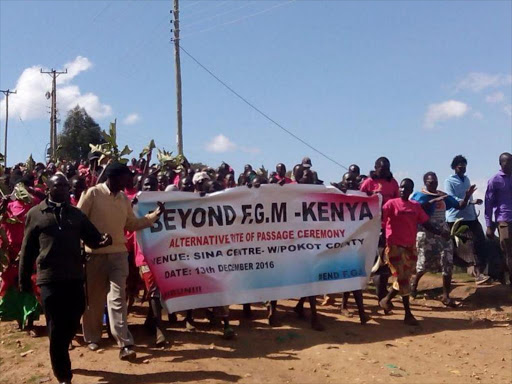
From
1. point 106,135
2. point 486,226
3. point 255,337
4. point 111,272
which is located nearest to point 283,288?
point 255,337

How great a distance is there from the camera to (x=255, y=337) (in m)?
7.07

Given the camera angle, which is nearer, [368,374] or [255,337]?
[368,374]

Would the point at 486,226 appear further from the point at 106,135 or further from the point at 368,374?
the point at 106,135

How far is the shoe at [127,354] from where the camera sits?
19.3ft

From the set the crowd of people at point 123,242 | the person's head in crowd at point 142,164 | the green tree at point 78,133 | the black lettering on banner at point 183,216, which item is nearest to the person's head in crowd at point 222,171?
the crowd of people at point 123,242

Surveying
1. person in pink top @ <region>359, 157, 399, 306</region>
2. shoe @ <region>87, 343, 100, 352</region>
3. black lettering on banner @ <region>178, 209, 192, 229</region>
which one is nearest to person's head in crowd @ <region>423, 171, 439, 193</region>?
person in pink top @ <region>359, 157, 399, 306</region>

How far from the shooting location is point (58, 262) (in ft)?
16.9

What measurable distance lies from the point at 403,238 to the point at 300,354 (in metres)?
2.22

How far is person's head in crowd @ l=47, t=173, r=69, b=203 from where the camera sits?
523 centimetres

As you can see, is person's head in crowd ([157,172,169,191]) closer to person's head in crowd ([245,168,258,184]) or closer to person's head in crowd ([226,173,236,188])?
person's head in crowd ([226,173,236,188])

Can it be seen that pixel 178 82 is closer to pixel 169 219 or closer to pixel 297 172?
pixel 297 172

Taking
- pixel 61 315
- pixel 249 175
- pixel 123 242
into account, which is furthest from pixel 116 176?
pixel 249 175

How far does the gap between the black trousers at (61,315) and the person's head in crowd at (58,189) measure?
0.73 meters

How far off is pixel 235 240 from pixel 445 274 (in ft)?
11.2
